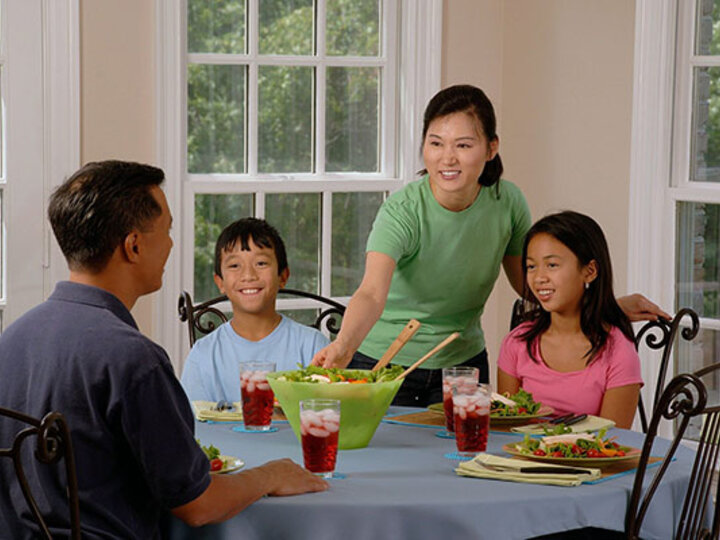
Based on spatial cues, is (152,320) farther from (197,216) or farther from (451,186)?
(451,186)

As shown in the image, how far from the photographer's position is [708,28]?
145 inches

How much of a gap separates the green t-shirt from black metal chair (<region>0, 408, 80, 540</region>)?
1.36 m

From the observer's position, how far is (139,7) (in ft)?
12.8

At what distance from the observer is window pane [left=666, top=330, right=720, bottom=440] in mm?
3717

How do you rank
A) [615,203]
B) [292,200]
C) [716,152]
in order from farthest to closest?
[292,200]
[615,203]
[716,152]

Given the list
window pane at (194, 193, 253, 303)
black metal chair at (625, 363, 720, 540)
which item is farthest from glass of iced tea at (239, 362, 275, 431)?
window pane at (194, 193, 253, 303)

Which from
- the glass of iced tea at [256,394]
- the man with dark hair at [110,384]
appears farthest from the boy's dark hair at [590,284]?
the man with dark hair at [110,384]

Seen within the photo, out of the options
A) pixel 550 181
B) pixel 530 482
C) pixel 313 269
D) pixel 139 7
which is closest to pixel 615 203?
pixel 550 181

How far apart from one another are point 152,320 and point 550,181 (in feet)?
5.11

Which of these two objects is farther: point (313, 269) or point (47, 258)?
point (313, 269)

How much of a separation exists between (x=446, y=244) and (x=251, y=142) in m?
1.42

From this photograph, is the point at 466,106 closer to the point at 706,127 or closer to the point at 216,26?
the point at 706,127

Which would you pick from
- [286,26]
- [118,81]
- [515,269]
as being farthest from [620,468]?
[286,26]

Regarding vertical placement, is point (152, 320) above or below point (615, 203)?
below
